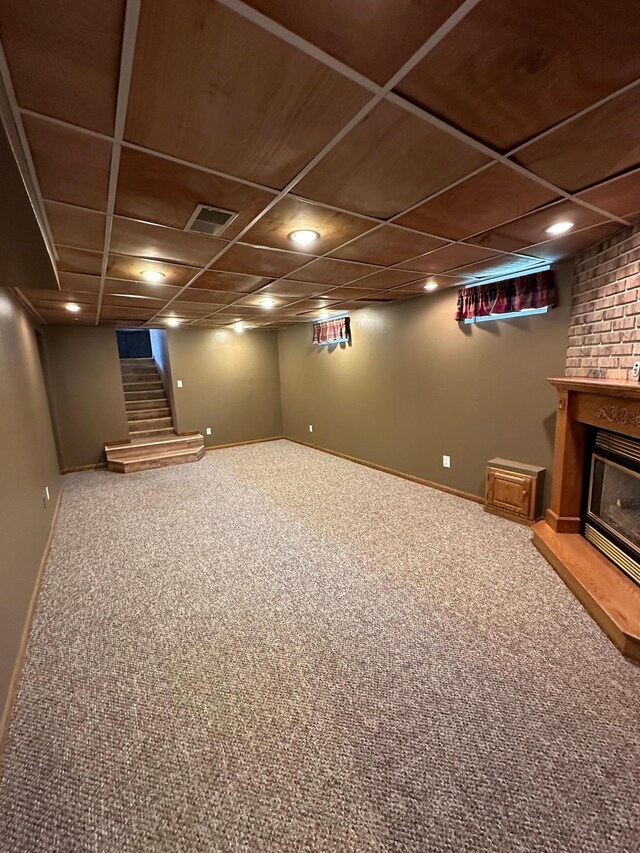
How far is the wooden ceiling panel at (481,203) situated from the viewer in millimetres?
1427

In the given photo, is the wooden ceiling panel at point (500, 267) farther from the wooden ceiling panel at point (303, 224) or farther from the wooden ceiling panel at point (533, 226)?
the wooden ceiling panel at point (303, 224)

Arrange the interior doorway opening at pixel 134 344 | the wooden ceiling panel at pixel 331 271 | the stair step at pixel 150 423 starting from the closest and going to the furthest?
the wooden ceiling panel at pixel 331 271 → the stair step at pixel 150 423 → the interior doorway opening at pixel 134 344

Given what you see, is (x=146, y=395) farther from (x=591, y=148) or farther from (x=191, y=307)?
(x=591, y=148)

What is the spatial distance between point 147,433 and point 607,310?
6673 millimetres

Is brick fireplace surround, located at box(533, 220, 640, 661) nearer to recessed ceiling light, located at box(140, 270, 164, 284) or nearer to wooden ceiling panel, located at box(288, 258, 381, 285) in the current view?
wooden ceiling panel, located at box(288, 258, 381, 285)

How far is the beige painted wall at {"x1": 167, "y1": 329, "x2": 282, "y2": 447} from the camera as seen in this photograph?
20.1 ft

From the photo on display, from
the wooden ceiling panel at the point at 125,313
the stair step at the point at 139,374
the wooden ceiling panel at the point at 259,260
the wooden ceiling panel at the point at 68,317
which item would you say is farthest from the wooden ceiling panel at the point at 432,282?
the stair step at the point at 139,374

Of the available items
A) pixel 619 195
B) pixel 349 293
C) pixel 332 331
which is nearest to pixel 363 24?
pixel 619 195

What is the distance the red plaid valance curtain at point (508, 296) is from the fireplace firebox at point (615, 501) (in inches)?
47.5

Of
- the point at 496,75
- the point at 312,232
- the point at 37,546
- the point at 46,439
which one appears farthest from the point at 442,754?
the point at 46,439

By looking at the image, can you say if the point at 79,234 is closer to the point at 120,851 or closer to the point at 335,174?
the point at 335,174

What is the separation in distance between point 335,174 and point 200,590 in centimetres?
256

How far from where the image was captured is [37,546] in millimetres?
2605

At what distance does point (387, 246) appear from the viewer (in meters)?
2.16
